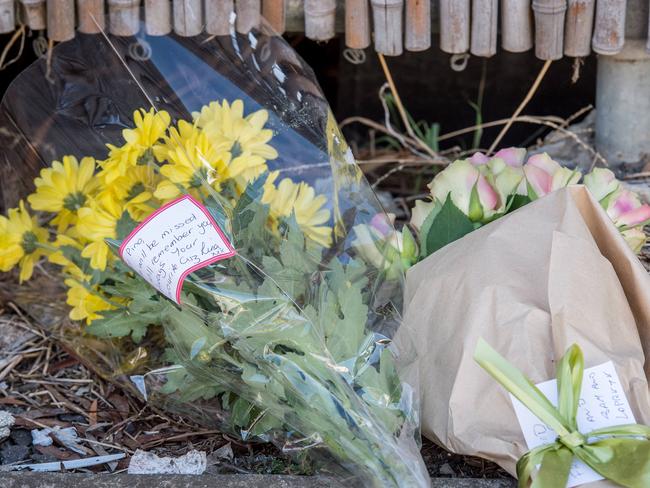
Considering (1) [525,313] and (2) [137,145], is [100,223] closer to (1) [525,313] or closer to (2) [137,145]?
(2) [137,145]

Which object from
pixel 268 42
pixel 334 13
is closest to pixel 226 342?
pixel 268 42

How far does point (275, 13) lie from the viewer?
190 cm

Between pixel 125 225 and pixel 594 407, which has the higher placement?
pixel 125 225

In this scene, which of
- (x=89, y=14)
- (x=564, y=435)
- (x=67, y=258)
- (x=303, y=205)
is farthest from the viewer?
(x=89, y=14)

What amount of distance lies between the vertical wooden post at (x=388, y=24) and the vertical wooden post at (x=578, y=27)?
0.35 meters

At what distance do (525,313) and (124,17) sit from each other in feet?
3.39

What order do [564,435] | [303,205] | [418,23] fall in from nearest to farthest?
1. [564,435]
2. [303,205]
3. [418,23]

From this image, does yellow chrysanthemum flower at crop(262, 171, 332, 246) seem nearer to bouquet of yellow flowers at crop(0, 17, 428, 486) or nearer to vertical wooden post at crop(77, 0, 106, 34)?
bouquet of yellow flowers at crop(0, 17, 428, 486)

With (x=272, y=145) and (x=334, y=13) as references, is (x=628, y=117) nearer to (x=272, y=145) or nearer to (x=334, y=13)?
(x=334, y=13)

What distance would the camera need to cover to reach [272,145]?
4.85 feet

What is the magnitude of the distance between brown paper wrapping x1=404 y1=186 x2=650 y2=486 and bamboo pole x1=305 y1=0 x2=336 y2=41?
2.56 ft

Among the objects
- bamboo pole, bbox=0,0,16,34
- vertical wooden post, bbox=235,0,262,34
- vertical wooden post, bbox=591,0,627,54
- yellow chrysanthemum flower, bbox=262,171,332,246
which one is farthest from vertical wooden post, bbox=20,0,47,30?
vertical wooden post, bbox=591,0,627,54

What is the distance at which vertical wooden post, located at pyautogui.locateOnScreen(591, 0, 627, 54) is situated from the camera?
1.85 m

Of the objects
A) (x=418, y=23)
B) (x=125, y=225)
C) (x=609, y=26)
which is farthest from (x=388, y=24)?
(x=125, y=225)
